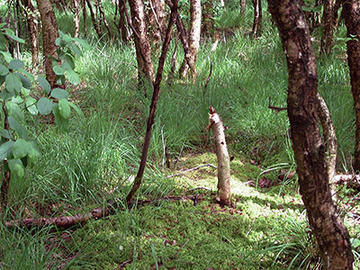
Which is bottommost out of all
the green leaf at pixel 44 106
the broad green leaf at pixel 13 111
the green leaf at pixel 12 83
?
the broad green leaf at pixel 13 111

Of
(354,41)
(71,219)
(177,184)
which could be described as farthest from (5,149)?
(354,41)

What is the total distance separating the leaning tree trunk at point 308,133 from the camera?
129cm

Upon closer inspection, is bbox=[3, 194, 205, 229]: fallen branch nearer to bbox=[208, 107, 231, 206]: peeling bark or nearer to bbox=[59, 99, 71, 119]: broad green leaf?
bbox=[208, 107, 231, 206]: peeling bark

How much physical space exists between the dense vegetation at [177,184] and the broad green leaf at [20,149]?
0.55m

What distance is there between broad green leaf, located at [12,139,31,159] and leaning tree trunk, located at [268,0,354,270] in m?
1.04

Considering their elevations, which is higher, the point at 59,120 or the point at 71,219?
the point at 59,120

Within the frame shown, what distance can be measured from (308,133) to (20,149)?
1.12 m

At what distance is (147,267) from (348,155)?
200 cm

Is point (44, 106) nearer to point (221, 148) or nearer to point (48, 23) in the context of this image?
point (221, 148)

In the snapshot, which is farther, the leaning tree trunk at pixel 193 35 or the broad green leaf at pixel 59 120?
the leaning tree trunk at pixel 193 35

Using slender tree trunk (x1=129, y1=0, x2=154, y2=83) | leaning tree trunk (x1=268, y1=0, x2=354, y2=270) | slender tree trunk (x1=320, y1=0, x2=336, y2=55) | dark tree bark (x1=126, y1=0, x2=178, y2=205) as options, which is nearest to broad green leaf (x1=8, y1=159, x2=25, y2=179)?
dark tree bark (x1=126, y1=0, x2=178, y2=205)

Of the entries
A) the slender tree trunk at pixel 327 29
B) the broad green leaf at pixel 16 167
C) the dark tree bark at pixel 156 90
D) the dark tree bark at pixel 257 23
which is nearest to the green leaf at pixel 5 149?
the broad green leaf at pixel 16 167

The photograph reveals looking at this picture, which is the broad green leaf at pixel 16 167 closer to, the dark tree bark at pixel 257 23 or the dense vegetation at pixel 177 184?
the dense vegetation at pixel 177 184

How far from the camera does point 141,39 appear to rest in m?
3.88
